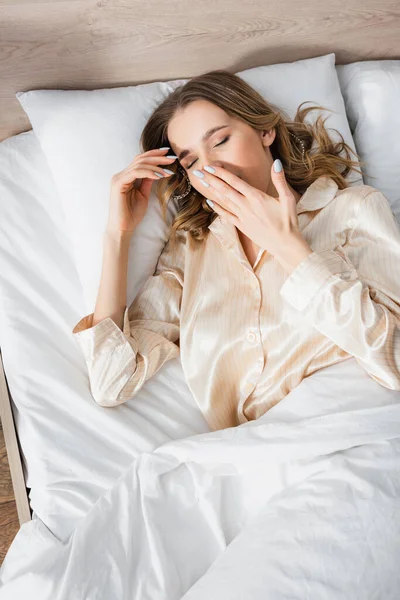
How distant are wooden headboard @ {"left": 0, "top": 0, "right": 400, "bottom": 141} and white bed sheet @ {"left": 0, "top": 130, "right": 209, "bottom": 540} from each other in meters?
0.18

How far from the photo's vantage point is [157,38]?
1649 millimetres

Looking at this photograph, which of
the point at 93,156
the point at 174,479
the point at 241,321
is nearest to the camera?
the point at 174,479

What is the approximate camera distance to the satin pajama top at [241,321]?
136cm

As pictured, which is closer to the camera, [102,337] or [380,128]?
[102,337]

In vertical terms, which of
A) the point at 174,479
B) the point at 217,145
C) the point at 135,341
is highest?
the point at 217,145

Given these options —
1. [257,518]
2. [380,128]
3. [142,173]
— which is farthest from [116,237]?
[380,128]

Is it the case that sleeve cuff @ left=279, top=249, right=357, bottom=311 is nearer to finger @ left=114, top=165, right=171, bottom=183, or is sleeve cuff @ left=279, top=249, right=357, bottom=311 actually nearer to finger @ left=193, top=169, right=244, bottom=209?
finger @ left=193, top=169, right=244, bottom=209

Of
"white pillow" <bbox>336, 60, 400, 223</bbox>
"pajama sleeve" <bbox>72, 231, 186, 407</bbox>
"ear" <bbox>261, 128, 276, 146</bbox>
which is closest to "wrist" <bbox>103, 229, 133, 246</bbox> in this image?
"pajama sleeve" <bbox>72, 231, 186, 407</bbox>

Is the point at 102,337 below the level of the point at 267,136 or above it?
below

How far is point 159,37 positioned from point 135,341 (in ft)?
2.44

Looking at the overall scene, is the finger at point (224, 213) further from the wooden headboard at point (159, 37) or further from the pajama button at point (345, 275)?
the wooden headboard at point (159, 37)

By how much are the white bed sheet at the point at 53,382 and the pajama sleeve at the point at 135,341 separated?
6cm

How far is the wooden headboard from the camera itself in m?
1.57

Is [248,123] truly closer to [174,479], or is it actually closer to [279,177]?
[279,177]
